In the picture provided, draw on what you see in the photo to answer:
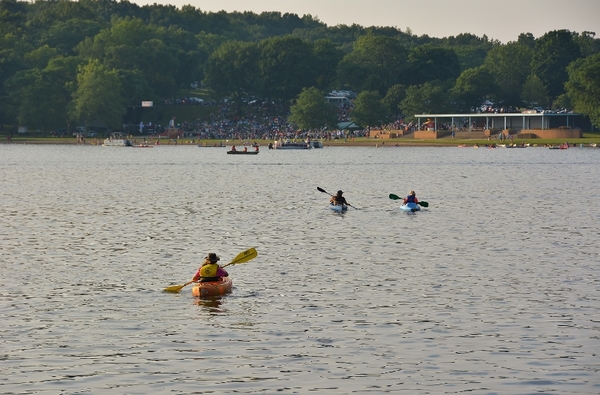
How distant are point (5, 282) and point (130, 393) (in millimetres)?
15783

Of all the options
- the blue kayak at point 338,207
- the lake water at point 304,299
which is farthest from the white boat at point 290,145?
the blue kayak at point 338,207

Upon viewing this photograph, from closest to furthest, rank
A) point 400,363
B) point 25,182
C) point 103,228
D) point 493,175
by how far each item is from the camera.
Result: 1. point 400,363
2. point 103,228
3. point 25,182
4. point 493,175

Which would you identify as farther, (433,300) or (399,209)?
(399,209)

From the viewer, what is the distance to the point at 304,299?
34906 mm

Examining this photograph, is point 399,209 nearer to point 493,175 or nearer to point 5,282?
point 5,282

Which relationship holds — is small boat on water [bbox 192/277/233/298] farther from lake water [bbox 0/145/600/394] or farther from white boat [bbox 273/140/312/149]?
white boat [bbox 273/140/312/149]

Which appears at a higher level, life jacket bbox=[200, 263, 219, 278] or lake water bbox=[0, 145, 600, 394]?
life jacket bbox=[200, 263, 219, 278]

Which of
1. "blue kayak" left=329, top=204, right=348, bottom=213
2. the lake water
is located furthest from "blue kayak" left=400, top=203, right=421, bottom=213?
"blue kayak" left=329, top=204, right=348, bottom=213

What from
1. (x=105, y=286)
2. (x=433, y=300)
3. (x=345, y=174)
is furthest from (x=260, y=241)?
(x=345, y=174)

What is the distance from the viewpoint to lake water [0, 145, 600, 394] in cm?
2558

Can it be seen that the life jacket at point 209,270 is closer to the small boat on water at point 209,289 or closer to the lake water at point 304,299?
the small boat on water at point 209,289

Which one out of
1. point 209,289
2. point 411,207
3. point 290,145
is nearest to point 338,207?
point 411,207

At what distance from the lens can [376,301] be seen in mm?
34531

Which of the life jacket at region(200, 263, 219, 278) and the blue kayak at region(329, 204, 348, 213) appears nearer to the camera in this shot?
the life jacket at region(200, 263, 219, 278)
